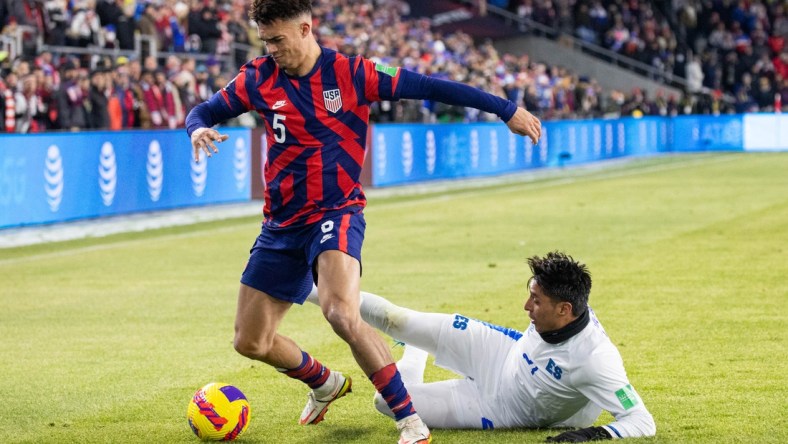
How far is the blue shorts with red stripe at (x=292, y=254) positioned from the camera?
616 centimetres

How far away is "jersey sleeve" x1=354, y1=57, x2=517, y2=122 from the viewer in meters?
6.18

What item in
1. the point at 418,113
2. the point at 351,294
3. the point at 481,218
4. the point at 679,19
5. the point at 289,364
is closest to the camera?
the point at 351,294

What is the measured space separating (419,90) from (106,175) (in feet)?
41.6

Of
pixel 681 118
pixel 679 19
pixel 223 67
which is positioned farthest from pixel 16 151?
pixel 679 19

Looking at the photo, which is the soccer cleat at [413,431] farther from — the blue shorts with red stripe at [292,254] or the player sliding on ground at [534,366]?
the blue shorts with red stripe at [292,254]

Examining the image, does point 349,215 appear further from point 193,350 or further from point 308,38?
point 193,350

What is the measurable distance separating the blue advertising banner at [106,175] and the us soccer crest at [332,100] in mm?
10778

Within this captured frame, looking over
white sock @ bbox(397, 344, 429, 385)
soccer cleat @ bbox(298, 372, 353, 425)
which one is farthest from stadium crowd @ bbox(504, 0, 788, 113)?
soccer cleat @ bbox(298, 372, 353, 425)

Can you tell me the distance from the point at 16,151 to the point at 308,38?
11.0 m

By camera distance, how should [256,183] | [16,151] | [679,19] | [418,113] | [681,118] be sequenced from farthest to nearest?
[679,19]
[681,118]
[418,113]
[256,183]
[16,151]

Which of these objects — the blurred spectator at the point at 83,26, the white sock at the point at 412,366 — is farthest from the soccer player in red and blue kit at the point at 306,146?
the blurred spectator at the point at 83,26

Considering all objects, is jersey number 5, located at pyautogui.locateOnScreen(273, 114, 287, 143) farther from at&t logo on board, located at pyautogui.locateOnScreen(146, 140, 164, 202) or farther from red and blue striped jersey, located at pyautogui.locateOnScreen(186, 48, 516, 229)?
at&t logo on board, located at pyautogui.locateOnScreen(146, 140, 164, 202)

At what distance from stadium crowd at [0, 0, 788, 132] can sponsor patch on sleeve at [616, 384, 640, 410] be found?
14.4m

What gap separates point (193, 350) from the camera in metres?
8.95
